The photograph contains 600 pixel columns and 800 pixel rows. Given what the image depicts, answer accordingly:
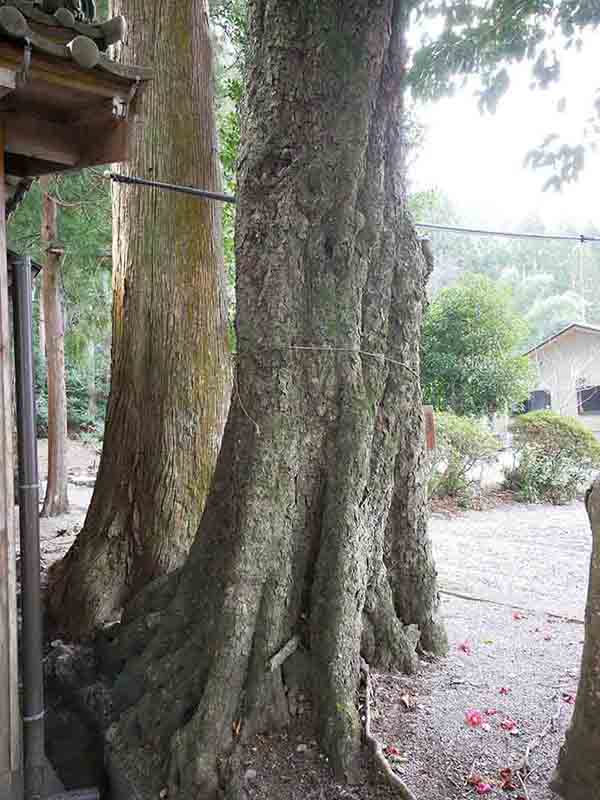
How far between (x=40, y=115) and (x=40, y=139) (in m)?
0.14

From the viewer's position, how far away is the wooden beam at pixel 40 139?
329cm

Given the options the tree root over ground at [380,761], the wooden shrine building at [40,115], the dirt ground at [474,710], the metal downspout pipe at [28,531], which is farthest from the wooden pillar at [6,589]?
the tree root over ground at [380,761]

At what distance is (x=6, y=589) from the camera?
10.1 feet

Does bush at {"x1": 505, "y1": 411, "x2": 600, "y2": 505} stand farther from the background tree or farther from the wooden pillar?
the wooden pillar

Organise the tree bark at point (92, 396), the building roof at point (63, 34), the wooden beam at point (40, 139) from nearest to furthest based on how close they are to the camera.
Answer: the building roof at point (63, 34) → the wooden beam at point (40, 139) → the tree bark at point (92, 396)

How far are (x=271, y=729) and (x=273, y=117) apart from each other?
122 inches

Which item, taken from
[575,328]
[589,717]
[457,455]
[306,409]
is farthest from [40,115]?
[575,328]

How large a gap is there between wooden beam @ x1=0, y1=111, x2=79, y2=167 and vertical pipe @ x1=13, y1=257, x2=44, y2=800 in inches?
22.1

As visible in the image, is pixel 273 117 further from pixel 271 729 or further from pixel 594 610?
pixel 271 729

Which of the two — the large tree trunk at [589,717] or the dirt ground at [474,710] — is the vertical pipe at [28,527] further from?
the large tree trunk at [589,717]

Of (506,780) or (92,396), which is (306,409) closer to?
(506,780)

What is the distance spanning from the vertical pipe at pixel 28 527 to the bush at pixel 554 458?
9.12m

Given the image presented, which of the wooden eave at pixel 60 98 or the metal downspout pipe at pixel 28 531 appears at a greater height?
the wooden eave at pixel 60 98

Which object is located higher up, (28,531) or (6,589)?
(28,531)
